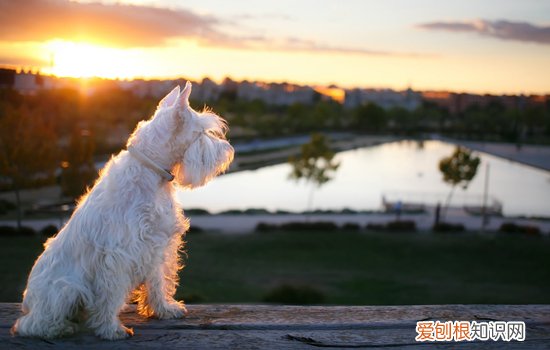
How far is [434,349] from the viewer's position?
2.90 metres

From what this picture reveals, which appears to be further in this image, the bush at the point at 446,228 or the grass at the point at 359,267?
the bush at the point at 446,228

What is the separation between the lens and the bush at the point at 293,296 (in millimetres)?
14969

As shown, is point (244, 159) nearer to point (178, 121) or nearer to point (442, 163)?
point (442, 163)

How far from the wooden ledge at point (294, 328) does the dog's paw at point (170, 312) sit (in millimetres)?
42

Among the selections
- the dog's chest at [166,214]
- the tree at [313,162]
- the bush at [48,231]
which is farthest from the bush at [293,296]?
the tree at [313,162]

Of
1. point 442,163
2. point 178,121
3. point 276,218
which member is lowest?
point 276,218

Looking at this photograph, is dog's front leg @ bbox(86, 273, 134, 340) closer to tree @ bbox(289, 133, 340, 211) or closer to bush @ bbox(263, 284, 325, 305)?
bush @ bbox(263, 284, 325, 305)

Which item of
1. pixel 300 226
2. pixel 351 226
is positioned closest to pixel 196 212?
pixel 300 226

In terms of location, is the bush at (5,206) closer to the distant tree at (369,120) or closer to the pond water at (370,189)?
the pond water at (370,189)

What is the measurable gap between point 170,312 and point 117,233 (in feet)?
2.09

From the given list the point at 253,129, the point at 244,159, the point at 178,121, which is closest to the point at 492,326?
the point at 178,121

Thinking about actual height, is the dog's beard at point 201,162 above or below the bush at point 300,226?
above

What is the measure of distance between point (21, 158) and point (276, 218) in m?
12.7

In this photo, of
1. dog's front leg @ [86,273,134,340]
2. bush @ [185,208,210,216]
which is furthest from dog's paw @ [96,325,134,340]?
bush @ [185,208,210,216]
